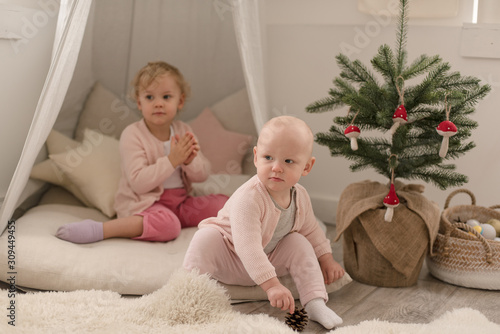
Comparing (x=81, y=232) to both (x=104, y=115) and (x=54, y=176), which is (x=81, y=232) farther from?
(x=104, y=115)

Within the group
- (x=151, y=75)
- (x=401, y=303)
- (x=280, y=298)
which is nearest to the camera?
(x=280, y=298)

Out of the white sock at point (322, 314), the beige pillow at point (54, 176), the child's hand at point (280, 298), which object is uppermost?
the beige pillow at point (54, 176)

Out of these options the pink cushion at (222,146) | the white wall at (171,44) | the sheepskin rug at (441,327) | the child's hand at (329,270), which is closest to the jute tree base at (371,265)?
the child's hand at (329,270)

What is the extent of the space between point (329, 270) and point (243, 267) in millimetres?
295

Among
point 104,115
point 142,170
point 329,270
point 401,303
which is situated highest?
point 104,115

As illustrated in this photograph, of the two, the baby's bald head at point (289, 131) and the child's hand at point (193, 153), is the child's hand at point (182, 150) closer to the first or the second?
the child's hand at point (193, 153)

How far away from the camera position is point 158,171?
242cm

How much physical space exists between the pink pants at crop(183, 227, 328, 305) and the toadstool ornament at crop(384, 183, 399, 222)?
334mm

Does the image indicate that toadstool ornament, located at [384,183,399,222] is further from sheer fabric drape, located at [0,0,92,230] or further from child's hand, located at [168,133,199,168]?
sheer fabric drape, located at [0,0,92,230]

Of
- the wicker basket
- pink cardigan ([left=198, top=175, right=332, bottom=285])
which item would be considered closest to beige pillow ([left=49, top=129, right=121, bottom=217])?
pink cardigan ([left=198, top=175, right=332, bottom=285])

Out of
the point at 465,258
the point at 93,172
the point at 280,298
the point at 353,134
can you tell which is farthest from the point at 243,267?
the point at 93,172

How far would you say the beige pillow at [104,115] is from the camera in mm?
3076

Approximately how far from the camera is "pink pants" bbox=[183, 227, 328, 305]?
194 centimetres

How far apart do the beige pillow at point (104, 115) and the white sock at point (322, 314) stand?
1.56 m
